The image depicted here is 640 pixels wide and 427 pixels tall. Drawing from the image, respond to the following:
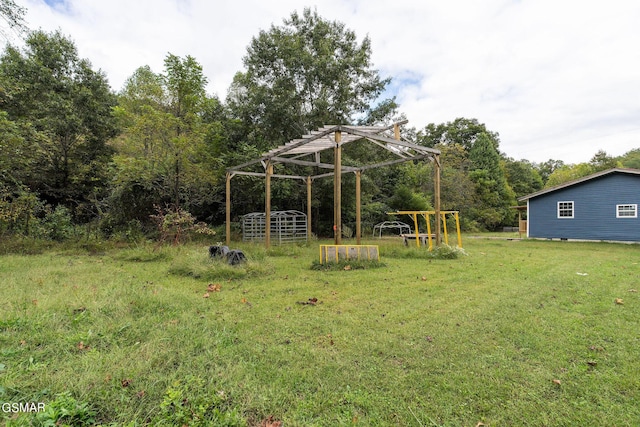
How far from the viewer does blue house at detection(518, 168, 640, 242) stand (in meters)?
13.6

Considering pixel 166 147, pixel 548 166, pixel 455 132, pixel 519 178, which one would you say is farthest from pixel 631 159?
pixel 166 147

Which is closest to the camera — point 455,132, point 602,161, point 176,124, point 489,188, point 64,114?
point 176,124

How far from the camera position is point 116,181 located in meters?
11.9

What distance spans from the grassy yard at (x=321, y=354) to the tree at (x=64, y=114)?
11.1 metres

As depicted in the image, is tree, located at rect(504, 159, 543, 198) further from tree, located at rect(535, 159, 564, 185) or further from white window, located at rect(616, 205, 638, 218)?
white window, located at rect(616, 205, 638, 218)

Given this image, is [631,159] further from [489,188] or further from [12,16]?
[12,16]

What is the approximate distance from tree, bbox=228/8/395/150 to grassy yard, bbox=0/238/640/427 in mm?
11744

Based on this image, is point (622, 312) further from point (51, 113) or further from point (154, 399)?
point (51, 113)

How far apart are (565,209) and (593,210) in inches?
42.7

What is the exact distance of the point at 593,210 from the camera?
1451cm

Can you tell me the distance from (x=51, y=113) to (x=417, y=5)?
1479 cm

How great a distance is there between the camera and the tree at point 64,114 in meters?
12.7

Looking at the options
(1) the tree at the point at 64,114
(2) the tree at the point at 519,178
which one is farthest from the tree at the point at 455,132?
(1) the tree at the point at 64,114

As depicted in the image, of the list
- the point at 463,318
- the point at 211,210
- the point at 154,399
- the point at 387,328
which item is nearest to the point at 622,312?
the point at 463,318
